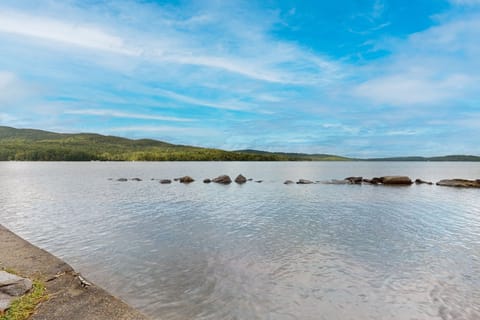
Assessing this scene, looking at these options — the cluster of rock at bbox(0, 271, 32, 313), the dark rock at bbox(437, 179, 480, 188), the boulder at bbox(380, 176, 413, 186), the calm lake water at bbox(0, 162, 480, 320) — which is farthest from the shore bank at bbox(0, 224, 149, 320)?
the dark rock at bbox(437, 179, 480, 188)

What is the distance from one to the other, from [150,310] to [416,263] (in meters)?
12.1

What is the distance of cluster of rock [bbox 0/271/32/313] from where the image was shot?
832 centimetres

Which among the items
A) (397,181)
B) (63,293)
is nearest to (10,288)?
(63,293)

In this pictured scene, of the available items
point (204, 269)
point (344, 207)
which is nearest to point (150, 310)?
point (204, 269)

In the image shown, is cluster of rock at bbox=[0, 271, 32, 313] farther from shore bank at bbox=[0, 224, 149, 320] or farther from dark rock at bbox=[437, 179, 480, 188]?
dark rock at bbox=[437, 179, 480, 188]

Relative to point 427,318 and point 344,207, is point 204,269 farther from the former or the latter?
point 344,207

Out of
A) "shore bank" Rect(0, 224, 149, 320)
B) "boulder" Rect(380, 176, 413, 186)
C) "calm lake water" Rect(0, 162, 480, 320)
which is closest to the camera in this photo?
"shore bank" Rect(0, 224, 149, 320)

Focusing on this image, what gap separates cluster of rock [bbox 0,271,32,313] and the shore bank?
2.26 feet

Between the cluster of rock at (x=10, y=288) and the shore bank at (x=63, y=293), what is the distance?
27.1 inches

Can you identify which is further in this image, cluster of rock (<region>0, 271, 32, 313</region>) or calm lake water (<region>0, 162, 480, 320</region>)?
calm lake water (<region>0, 162, 480, 320</region>)

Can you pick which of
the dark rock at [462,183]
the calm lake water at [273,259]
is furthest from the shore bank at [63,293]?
the dark rock at [462,183]

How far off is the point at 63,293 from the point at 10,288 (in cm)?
148

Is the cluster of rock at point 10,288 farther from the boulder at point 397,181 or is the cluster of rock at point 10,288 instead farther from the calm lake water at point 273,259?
the boulder at point 397,181

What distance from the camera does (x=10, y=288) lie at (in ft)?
29.4
